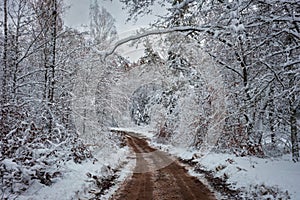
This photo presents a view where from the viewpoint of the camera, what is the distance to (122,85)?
21125 millimetres

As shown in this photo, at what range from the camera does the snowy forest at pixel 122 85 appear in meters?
5.49

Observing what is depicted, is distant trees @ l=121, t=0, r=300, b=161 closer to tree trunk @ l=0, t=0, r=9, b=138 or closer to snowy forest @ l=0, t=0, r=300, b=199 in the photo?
snowy forest @ l=0, t=0, r=300, b=199

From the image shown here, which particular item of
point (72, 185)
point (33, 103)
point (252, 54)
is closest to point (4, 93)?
point (33, 103)

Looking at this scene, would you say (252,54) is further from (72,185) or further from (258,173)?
(72,185)

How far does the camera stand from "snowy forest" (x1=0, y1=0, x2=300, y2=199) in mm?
5492

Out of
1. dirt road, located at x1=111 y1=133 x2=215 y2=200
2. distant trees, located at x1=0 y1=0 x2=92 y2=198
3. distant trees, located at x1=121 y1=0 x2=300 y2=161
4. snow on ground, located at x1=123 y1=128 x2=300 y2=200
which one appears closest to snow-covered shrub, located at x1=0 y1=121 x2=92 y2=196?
distant trees, located at x1=0 y1=0 x2=92 y2=198

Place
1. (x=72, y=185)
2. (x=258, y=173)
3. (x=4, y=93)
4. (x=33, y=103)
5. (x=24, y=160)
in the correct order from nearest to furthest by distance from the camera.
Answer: (x=24, y=160)
(x=72, y=185)
(x=258, y=173)
(x=4, y=93)
(x=33, y=103)

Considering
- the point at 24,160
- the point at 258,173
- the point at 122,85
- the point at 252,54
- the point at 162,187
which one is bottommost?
the point at 162,187

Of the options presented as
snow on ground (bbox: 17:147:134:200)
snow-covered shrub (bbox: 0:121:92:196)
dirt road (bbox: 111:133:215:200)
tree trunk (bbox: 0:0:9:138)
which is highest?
tree trunk (bbox: 0:0:9:138)

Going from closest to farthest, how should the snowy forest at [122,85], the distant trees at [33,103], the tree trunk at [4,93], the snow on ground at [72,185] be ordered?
1. the snowy forest at [122,85]
2. the snow on ground at [72,185]
3. the distant trees at [33,103]
4. the tree trunk at [4,93]

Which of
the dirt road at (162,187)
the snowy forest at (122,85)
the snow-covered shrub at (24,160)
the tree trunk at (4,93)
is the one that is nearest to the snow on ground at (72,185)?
the snowy forest at (122,85)

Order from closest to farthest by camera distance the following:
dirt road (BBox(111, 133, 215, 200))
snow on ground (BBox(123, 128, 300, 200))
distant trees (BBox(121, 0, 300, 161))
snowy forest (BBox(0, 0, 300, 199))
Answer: distant trees (BBox(121, 0, 300, 161)) → snowy forest (BBox(0, 0, 300, 199)) → snow on ground (BBox(123, 128, 300, 200)) → dirt road (BBox(111, 133, 215, 200))

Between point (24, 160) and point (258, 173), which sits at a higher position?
point (24, 160)

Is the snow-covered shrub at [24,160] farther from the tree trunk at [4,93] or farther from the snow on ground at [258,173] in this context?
the snow on ground at [258,173]
